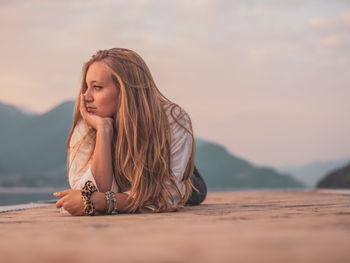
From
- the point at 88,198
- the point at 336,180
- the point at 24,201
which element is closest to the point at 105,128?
the point at 88,198

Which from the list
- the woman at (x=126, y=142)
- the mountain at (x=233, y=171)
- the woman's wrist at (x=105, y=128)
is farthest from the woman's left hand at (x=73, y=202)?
the mountain at (x=233, y=171)

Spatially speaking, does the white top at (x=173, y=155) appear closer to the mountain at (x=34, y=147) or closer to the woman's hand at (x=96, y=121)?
the woman's hand at (x=96, y=121)

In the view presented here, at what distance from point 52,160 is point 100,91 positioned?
2385 inches

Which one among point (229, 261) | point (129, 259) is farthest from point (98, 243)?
point (229, 261)

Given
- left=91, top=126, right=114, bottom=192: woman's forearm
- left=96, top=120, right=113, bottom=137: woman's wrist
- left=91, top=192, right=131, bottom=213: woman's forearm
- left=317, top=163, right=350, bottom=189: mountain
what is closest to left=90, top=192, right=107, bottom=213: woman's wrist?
left=91, top=192, right=131, bottom=213: woman's forearm

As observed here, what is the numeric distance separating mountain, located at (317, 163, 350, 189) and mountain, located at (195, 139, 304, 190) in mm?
41807

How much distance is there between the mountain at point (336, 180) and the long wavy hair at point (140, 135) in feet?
42.6

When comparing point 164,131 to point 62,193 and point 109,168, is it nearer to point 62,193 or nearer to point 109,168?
point 109,168

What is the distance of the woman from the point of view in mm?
2537

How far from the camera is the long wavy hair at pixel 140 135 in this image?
8.48ft

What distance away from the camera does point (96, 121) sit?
2.67 meters

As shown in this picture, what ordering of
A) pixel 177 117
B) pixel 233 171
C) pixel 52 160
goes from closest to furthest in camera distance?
pixel 177 117 → pixel 52 160 → pixel 233 171

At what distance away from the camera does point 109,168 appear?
2566 mm

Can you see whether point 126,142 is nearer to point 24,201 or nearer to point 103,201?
point 103,201
